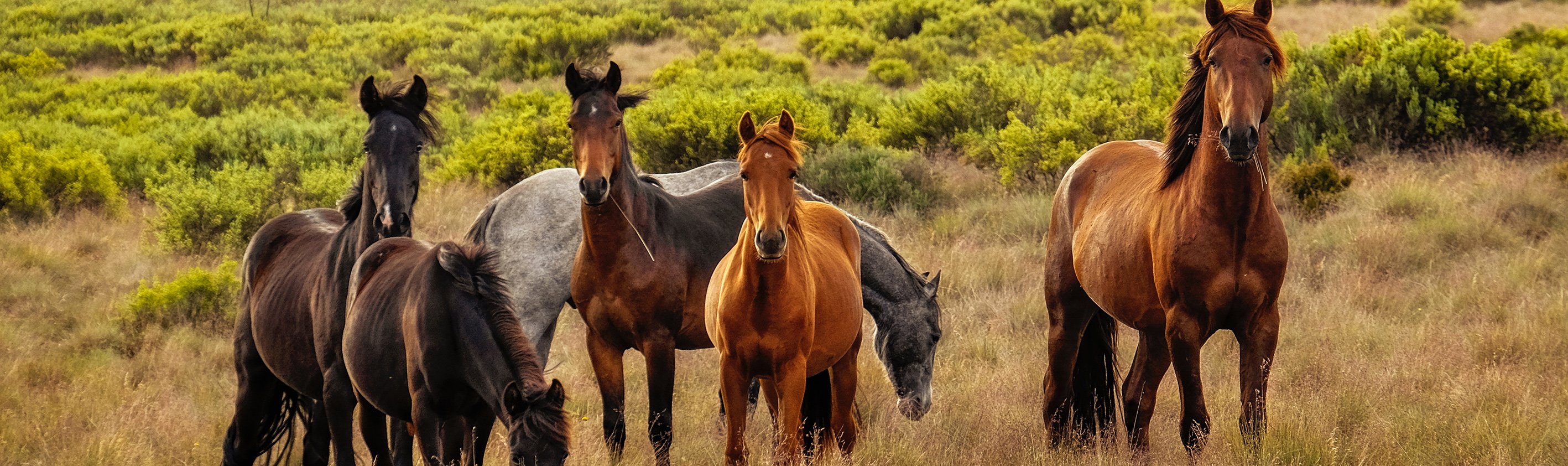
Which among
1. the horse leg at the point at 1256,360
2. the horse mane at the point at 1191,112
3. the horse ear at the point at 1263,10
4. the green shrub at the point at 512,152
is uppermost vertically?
the horse ear at the point at 1263,10

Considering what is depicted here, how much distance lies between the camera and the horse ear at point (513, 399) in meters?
3.43

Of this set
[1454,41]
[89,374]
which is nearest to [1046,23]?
[1454,41]

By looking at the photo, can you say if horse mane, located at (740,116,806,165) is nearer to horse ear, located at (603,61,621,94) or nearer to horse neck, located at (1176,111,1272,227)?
horse ear, located at (603,61,621,94)

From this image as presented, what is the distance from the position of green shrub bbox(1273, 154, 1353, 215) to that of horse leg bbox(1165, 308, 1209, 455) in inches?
234

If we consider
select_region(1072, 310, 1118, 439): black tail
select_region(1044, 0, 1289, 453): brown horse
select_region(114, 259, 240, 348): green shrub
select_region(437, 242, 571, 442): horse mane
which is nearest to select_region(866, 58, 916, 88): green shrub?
select_region(114, 259, 240, 348): green shrub

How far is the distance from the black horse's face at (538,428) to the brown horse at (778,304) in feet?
2.61

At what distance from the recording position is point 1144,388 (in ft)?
16.1

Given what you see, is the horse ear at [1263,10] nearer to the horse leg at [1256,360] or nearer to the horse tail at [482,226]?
the horse leg at [1256,360]

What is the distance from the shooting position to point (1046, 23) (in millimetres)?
25281

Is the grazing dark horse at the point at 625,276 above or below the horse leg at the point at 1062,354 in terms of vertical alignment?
above

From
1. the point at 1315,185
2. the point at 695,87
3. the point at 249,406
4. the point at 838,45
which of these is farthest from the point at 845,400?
the point at 838,45

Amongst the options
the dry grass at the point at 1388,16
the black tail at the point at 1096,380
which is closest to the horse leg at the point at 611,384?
the black tail at the point at 1096,380

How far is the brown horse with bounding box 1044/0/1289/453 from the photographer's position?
13.6ft

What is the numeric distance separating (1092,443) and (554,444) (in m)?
2.87
